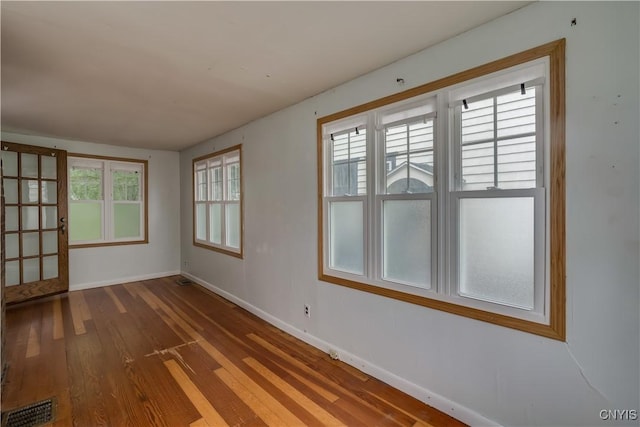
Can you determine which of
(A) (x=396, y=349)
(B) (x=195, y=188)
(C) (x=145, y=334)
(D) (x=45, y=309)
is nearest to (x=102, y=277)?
(D) (x=45, y=309)

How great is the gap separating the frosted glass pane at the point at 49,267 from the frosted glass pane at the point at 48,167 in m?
1.19

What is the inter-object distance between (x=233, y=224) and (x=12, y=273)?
9.78 feet

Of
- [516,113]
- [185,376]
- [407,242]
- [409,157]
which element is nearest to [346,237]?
[407,242]

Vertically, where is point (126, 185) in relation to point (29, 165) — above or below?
below

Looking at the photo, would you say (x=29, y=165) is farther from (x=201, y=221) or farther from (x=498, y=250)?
(x=498, y=250)

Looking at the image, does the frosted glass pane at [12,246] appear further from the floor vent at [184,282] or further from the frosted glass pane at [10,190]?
the floor vent at [184,282]

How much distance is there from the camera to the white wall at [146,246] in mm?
4758

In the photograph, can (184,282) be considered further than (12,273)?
Yes

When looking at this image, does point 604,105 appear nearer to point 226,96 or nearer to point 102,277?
point 226,96

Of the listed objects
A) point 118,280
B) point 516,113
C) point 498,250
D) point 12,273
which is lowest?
point 118,280

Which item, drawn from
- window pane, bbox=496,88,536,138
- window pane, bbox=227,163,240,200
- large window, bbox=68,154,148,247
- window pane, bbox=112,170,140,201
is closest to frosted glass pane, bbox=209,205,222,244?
window pane, bbox=227,163,240,200

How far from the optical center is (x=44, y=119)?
3.52m

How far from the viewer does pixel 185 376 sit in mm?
2346

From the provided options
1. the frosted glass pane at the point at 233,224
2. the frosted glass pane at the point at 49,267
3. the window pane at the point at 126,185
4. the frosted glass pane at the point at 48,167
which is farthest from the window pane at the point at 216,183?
the frosted glass pane at the point at 49,267
